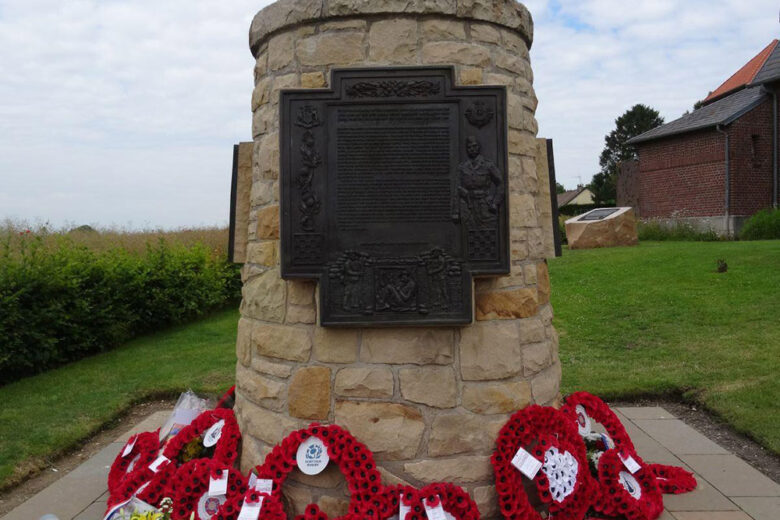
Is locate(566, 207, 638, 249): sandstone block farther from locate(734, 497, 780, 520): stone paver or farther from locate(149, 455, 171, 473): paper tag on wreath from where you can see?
locate(149, 455, 171, 473): paper tag on wreath

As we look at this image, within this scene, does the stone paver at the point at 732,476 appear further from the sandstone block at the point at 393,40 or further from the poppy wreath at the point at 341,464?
the sandstone block at the point at 393,40

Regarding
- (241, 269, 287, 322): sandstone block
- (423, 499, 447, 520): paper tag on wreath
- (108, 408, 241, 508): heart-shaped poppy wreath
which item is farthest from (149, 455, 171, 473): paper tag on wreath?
(423, 499, 447, 520): paper tag on wreath

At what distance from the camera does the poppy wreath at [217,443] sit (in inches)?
135

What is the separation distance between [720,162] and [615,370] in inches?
662

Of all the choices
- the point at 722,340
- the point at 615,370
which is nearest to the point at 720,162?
the point at 722,340

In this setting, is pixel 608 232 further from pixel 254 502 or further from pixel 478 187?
pixel 254 502

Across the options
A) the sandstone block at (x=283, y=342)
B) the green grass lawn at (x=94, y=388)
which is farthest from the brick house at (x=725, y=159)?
the sandstone block at (x=283, y=342)

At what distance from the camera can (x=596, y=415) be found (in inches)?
147

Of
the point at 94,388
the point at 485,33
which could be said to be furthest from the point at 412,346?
the point at 94,388

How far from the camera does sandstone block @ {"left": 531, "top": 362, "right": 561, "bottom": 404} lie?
336cm

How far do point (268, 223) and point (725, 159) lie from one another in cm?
2042

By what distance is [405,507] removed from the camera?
2.95 meters

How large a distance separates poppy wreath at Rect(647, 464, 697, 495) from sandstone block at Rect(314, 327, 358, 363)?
6.53 feet

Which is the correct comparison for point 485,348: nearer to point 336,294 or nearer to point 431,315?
point 431,315
